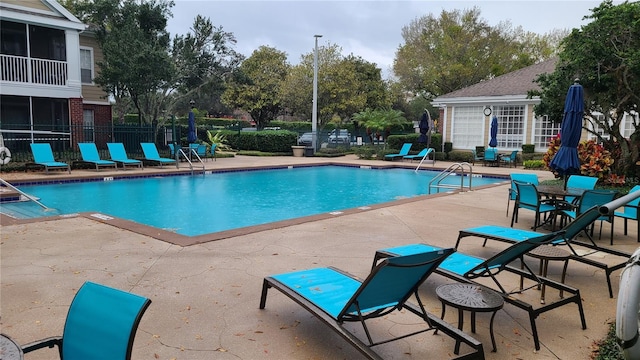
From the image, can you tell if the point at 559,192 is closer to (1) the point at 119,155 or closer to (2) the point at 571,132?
(2) the point at 571,132

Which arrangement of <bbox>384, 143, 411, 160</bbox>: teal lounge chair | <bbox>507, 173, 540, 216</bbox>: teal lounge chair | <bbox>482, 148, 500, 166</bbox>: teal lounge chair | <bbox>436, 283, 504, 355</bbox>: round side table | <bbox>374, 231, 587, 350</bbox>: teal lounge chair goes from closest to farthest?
<bbox>436, 283, 504, 355</bbox>: round side table
<bbox>374, 231, 587, 350</bbox>: teal lounge chair
<bbox>507, 173, 540, 216</bbox>: teal lounge chair
<bbox>482, 148, 500, 166</bbox>: teal lounge chair
<bbox>384, 143, 411, 160</bbox>: teal lounge chair

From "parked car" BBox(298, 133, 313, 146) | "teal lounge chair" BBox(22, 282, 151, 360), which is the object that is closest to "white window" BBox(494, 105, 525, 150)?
"parked car" BBox(298, 133, 313, 146)

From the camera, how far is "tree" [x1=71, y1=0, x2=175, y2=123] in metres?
17.5

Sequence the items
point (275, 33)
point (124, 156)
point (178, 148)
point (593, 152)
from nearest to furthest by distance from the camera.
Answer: point (593, 152) → point (124, 156) → point (178, 148) → point (275, 33)

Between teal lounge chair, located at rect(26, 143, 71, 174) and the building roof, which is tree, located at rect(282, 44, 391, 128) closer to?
the building roof

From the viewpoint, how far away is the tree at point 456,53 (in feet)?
107

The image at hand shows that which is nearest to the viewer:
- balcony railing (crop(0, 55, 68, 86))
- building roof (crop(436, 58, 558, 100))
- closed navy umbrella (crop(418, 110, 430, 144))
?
balcony railing (crop(0, 55, 68, 86))

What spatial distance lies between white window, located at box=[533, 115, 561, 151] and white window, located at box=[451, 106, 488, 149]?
2.42 meters

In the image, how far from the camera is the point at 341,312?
296 cm

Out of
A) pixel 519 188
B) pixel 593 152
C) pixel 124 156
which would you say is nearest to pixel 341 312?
pixel 519 188

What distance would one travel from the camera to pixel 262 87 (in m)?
33.5

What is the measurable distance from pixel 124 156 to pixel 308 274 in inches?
564

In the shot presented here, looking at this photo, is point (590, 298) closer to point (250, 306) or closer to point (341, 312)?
point (341, 312)

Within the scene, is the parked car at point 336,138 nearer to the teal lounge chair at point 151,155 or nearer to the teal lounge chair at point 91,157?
the teal lounge chair at point 151,155
